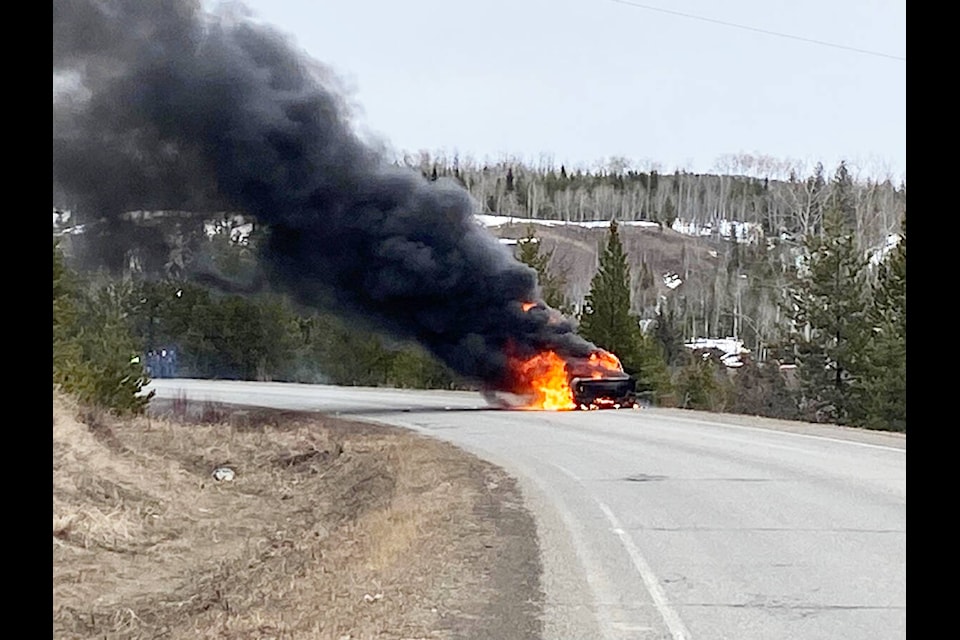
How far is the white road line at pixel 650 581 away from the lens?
4.82 meters

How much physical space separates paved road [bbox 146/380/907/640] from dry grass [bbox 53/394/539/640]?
211mm

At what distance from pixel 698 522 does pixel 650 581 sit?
6.71 feet

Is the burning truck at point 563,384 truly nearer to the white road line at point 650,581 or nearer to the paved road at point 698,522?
the paved road at point 698,522

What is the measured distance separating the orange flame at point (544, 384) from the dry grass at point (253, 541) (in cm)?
1019

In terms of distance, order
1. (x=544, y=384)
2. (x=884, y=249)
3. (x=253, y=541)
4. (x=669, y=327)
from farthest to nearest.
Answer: (x=544, y=384) → (x=669, y=327) → (x=884, y=249) → (x=253, y=541)

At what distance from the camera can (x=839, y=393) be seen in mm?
6770

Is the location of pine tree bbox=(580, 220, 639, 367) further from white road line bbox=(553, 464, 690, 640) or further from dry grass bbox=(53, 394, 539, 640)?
dry grass bbox=(53, 394, 539, 640)

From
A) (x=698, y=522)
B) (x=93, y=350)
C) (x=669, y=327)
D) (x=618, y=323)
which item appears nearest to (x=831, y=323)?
(x=669, y=327)

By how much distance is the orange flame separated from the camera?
17.0 m

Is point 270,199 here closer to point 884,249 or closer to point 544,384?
point 884,249

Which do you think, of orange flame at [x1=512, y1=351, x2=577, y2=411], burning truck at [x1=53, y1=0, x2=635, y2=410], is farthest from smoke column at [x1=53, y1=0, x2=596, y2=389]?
orange flame at [x1=512, y1=351, x2=577, y2=411]

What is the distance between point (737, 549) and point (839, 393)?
1272 millimetres

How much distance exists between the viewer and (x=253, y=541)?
3.84 m
